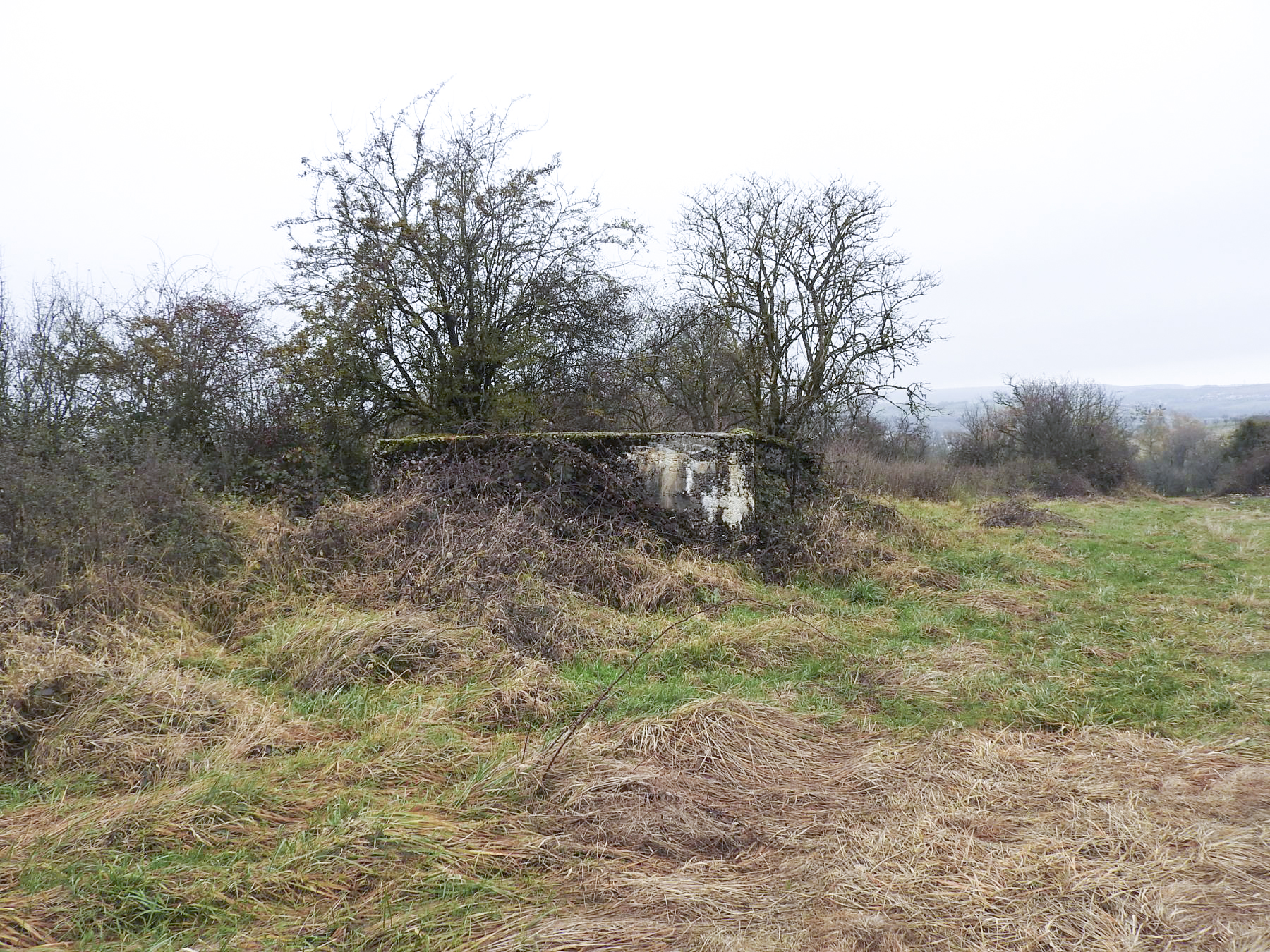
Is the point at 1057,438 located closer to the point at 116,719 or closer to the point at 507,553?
the point at 507,553

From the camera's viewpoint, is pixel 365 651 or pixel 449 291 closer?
pixel 365 651

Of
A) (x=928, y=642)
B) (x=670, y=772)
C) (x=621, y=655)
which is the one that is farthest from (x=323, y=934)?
(x=928, y=642)

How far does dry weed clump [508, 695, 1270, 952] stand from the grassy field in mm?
13

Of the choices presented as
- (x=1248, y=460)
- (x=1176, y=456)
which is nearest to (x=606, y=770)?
(x=1248, y=460)

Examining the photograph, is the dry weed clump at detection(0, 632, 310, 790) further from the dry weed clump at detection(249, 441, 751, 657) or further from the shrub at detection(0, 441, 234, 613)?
the dry weed clump at detection(249, 441, 751, 657)

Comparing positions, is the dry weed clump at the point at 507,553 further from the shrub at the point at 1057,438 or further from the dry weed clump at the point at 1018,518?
the shrub at the point at 1057,438

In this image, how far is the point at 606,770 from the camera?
3.33 meters

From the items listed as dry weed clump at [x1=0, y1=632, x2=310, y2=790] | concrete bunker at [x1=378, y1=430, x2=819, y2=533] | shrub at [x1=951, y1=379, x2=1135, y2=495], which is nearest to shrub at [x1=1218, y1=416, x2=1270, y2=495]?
shrub at [x1=951, y1=379, x2=1135, y2=495]

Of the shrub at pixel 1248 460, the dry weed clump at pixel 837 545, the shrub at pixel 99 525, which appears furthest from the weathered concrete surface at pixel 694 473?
the shrub at pixel 1248 460

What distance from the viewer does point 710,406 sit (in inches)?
663

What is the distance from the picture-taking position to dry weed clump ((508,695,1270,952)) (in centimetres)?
237

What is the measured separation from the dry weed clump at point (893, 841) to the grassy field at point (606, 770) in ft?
0.04

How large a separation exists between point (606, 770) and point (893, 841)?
1196 millimetres

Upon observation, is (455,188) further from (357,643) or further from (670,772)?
(670,772)
